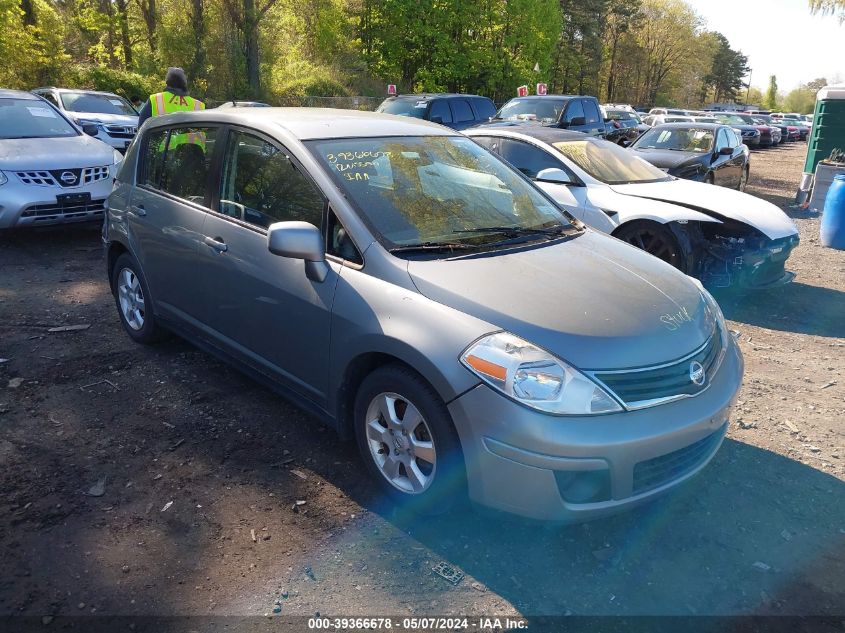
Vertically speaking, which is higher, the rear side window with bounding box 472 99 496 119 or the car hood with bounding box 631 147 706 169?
the rear side window with bounding box 472 99 496 119

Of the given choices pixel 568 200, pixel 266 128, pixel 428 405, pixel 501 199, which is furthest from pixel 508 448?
pixel 568 200

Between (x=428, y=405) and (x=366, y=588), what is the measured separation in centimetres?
77

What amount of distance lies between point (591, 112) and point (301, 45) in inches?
1021

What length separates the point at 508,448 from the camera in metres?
2.54

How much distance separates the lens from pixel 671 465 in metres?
2.75

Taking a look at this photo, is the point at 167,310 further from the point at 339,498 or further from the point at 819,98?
the point at 819,98

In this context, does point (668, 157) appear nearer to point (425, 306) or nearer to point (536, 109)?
point (536, 109)

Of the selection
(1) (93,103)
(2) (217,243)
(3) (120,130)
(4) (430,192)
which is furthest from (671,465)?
(1) (93,103)

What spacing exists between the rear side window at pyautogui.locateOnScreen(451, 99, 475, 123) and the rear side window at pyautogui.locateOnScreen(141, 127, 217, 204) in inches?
431

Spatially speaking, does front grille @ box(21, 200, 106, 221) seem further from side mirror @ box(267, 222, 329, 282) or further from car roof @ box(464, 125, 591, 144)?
side mirror @ box(267, 222, 329, 282)

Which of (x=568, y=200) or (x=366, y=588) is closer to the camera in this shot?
(x=366, y=588)

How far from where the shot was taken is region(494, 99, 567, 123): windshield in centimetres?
1341

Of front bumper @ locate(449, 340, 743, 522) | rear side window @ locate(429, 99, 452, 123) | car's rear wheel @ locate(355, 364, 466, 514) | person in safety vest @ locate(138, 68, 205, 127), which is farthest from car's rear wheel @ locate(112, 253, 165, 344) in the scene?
rear side window @ locate(429, 99, 452, 123)

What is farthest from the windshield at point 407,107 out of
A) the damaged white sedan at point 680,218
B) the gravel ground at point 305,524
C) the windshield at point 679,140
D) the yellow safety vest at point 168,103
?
the gravel ground at point 305,524
